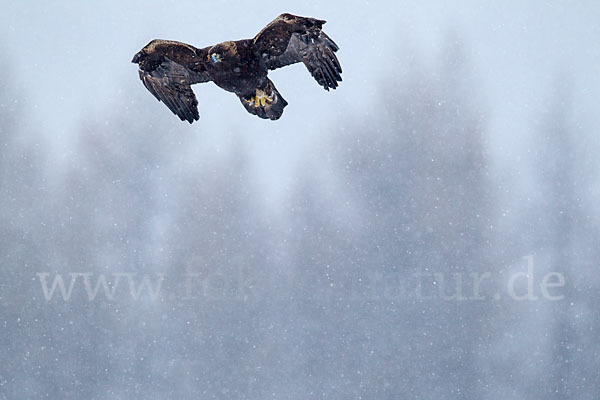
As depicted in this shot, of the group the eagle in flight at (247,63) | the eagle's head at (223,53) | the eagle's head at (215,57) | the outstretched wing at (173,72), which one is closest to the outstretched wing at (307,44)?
the eagle in flight at (247,63)

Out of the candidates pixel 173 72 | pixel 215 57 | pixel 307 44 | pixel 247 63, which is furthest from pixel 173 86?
pixel 307 44

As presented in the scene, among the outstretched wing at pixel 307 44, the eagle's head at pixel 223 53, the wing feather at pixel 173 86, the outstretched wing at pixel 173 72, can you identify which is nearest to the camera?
the outstretched wing at pixel 307 44

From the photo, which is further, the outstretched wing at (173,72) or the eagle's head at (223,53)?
the outstretched wing at (173,72)

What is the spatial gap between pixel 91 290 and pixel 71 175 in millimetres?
2863

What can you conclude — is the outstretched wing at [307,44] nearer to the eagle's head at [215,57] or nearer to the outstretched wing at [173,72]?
the eagle's head at [215,57]

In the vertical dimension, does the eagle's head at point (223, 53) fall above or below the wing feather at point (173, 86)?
below

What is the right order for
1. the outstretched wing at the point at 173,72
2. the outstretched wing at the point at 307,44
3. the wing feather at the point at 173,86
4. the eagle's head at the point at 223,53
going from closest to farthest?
the outstretched wing at the point at 307,44 → the eagle's head at the point at 223,53 → the outstretched wing at the point at 173,72 → the wing feather at the point at 173,86

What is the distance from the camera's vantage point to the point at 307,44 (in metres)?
5.23

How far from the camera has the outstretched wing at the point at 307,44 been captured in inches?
203

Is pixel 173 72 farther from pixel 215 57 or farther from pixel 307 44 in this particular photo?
pixel 307 44

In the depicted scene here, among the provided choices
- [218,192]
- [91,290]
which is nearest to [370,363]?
[218,192]

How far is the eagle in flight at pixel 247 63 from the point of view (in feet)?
17.0

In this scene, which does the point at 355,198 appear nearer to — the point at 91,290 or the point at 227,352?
the point at 227,352

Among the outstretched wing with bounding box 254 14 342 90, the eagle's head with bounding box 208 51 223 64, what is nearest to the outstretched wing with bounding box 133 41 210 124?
the eagle's head with bounding box 208 51 223 64
